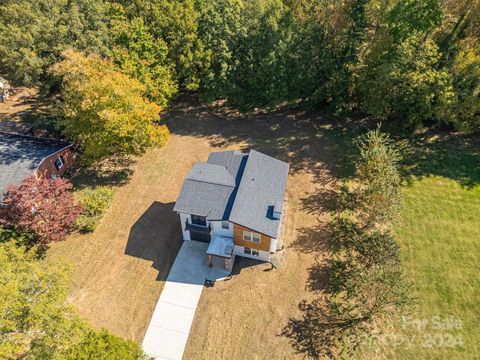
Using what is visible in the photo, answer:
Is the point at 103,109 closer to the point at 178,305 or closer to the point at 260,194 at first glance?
the point at 260,194

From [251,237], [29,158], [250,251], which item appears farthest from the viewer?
[29,158]

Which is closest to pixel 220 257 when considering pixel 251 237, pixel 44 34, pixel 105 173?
pixel 251 237

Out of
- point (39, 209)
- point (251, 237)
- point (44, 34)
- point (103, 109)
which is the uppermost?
point (44, 34)

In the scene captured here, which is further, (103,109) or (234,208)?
(103,109)

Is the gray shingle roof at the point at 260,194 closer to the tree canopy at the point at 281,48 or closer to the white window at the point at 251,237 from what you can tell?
the white window at the point at 251,237

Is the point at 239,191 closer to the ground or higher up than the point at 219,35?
closer to the ground

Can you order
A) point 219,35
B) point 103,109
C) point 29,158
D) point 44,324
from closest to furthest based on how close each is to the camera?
point 44,324
point 103,109
point 29,158
point 219,35

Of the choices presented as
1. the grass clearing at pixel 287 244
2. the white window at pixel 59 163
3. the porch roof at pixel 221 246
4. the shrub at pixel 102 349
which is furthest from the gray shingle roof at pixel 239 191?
the white window at pixel 59 163

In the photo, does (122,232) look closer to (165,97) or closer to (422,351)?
(165,97)
